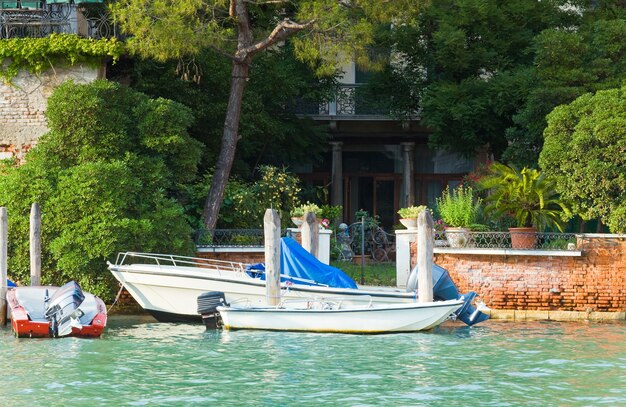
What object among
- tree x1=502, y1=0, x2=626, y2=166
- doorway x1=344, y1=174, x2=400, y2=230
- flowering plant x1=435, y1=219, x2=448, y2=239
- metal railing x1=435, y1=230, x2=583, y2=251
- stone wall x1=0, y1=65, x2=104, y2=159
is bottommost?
metal railing x1=435, y1=230, x2=583, y2=251

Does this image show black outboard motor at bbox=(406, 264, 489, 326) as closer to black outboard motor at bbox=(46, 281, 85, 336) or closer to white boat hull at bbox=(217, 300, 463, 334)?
white boat hull at bbox=(217, 300, 463, 334)

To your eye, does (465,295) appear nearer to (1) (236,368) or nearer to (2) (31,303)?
(1) (236,368)

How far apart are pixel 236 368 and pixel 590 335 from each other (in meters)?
6.09

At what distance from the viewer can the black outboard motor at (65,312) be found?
59.0 feet

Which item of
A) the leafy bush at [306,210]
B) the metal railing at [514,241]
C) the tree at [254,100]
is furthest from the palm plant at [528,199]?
the tree at [254,100]

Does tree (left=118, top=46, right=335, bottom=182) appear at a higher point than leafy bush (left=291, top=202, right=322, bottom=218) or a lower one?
higher

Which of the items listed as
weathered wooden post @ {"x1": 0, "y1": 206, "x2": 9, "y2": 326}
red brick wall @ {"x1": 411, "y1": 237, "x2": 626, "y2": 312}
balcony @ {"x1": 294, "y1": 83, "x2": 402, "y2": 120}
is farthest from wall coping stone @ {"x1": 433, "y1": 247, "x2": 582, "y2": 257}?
balcony @ {"x1": 294, "y1": 83, "x2": 402, "y2": 120}

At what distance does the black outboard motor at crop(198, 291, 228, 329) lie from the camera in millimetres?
19094

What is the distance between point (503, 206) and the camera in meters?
21.7

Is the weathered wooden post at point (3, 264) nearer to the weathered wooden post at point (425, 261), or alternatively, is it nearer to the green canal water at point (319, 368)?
the green canal water at point (319, 368)

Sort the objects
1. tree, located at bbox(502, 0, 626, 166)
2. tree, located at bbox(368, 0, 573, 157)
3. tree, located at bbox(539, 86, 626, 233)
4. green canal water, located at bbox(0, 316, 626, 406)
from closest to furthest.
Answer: green canal water, located at bbox(0, 316, 626, 406), tree, located at bbox(539, 86, 626, 233), tree, located at bbox(502, 0, 626, 166), tree, located at bbox(368, 0, 573, 157)

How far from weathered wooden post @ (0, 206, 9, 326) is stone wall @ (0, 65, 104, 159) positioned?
3.02 m

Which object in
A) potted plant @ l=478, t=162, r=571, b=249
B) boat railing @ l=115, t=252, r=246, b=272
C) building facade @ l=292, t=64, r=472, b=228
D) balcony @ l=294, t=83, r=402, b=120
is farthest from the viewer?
building facade @ l=292, t=64, r=472, b=228

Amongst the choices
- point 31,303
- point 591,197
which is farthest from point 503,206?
point 31,303
